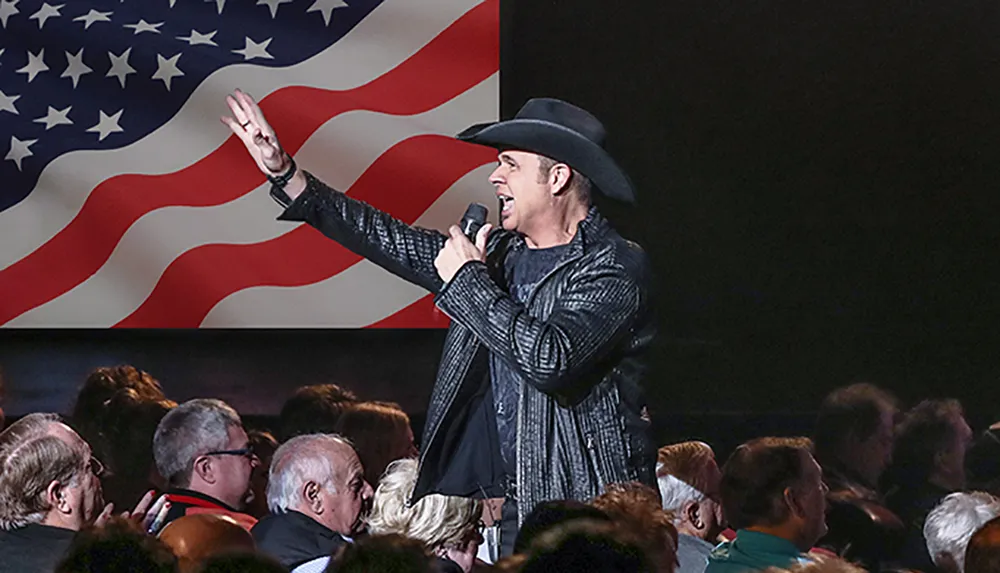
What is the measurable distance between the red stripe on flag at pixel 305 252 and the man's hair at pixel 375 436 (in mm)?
1607

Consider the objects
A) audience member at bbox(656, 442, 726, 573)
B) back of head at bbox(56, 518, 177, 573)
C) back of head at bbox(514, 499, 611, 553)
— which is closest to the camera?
back of head at bbox(56, 518, 177, 573)

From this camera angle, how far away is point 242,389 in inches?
235

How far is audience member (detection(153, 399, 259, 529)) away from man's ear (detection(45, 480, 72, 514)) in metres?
0.58

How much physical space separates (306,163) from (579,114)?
279 centimetres

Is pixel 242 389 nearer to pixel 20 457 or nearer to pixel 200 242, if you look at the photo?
pixel 200 242

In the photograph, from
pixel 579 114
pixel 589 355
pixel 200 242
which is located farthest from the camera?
pixel 200 242

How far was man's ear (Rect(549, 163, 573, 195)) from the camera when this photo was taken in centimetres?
297

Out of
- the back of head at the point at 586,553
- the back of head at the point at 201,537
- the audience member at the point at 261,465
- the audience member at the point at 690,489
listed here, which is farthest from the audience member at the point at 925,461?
the back of head at the point at 586,553

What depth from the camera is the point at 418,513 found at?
2953mm

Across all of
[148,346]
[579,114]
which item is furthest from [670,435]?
[579,114]

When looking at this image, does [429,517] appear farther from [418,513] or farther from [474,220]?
[474,220]

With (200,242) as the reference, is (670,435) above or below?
below

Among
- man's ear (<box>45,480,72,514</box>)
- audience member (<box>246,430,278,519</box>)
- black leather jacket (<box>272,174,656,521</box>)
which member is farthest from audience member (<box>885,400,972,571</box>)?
man's ear (<box>45,480,72,514</box>)

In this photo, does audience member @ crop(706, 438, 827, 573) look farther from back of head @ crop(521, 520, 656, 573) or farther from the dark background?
the dark background
